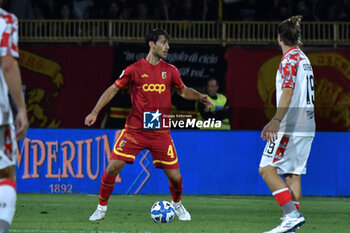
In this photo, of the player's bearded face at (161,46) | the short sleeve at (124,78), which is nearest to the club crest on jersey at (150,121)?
the short sleeve at (124,78)

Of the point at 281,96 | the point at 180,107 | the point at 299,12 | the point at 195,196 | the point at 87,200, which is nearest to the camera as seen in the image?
the point at 281,96

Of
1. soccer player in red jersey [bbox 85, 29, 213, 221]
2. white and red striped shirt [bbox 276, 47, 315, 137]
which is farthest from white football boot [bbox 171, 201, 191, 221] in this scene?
white and red striped shirt [bbox 276, 47, 315, 137]

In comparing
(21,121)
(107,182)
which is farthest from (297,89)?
(21,121)

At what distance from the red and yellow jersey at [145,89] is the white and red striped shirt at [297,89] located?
1.97 meters

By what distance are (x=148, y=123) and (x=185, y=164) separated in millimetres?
4494

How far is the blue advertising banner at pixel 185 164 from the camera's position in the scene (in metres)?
12.9

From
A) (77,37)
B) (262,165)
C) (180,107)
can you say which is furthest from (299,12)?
(262,165)

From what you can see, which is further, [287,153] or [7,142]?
[287,153]

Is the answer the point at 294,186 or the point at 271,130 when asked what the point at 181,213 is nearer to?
the point at 294,186

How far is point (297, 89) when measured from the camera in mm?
7023

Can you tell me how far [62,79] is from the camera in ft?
56.5

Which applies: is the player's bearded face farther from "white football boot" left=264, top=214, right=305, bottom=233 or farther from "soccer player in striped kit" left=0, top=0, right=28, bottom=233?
"soccer player in striped kit" left=0, top=0, right=28, bottom=233

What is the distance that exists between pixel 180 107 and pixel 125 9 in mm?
2982

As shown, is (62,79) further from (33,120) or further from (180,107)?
(180,107)
